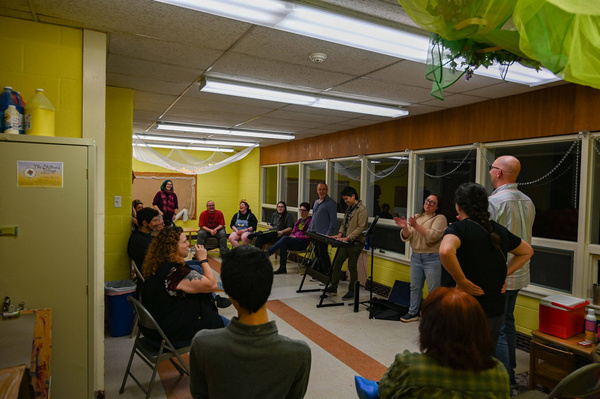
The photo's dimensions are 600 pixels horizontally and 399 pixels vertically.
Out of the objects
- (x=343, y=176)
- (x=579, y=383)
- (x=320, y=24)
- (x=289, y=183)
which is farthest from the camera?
(x=289, y=183)

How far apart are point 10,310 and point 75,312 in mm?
311

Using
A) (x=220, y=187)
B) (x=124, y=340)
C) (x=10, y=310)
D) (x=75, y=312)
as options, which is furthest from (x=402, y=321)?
(x=220, y=187)

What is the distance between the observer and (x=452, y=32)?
1229 millimetres

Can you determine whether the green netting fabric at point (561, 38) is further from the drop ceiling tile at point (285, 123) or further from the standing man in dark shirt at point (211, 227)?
the standing man in dark shirt at point (211, 227)

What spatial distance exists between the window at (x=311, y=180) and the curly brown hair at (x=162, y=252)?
5280 mm

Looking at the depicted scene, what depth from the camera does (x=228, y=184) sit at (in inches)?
411

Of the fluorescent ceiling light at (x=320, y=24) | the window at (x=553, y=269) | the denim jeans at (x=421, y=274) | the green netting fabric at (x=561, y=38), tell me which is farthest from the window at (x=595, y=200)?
the green netting fabric at (x=561, y=38)

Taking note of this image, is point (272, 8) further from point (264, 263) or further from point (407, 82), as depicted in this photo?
point (407, 82)

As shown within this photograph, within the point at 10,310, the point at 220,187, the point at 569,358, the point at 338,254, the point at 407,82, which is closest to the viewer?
the point at 10,310

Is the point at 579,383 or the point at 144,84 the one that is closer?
the point at 579,383

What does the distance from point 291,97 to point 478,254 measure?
8.78ft

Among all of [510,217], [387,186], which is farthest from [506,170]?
[387,186]

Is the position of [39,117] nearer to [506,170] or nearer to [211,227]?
[506,170]

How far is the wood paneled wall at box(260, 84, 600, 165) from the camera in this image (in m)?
3.27
